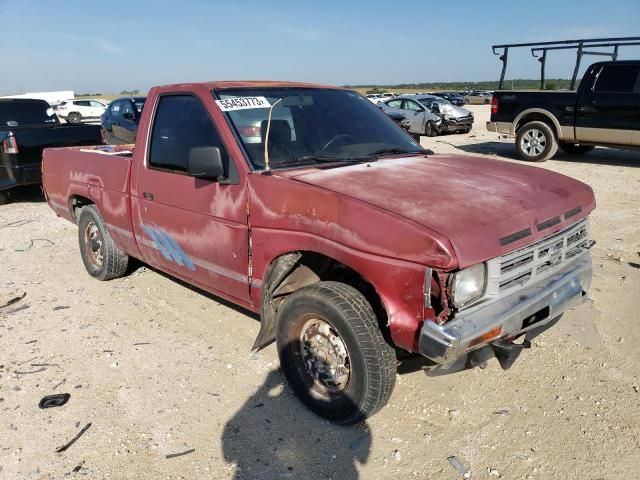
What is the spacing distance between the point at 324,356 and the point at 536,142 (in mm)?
10494

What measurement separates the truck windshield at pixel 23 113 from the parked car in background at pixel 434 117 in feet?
37.7

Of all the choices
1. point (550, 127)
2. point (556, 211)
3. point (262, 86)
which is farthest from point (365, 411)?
point (550, 127)

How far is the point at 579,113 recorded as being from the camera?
10.9m

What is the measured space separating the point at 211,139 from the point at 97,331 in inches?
75.7

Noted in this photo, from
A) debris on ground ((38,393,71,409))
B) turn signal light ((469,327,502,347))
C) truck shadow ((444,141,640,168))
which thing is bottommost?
debris on ground ((38,393,71,409))

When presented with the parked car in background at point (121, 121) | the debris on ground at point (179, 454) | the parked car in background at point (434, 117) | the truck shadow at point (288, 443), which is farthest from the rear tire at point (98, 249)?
the parked car in background at point (434, 117)

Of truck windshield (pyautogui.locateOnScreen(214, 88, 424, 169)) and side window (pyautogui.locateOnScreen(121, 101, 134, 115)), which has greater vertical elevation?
side window (pyautogui.locateOnScreen(121, 101, 134, 115))

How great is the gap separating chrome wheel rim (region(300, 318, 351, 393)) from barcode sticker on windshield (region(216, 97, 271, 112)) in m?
1.54

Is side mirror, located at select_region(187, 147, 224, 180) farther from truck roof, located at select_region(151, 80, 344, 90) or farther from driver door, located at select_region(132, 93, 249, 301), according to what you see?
truck roof, located at select_region(151, 80, 344, 90)

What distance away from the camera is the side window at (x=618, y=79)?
10.2 metres

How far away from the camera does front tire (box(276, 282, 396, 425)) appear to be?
8.86 ft

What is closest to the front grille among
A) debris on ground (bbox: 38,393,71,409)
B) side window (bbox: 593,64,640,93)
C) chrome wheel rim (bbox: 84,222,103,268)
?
debris on ground (bbox: 38,393,71,409)

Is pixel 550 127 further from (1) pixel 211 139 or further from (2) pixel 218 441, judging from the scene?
(2) pixel 218 441

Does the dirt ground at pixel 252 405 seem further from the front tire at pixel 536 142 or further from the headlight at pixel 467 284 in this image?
the front tire at pixel 536 142
